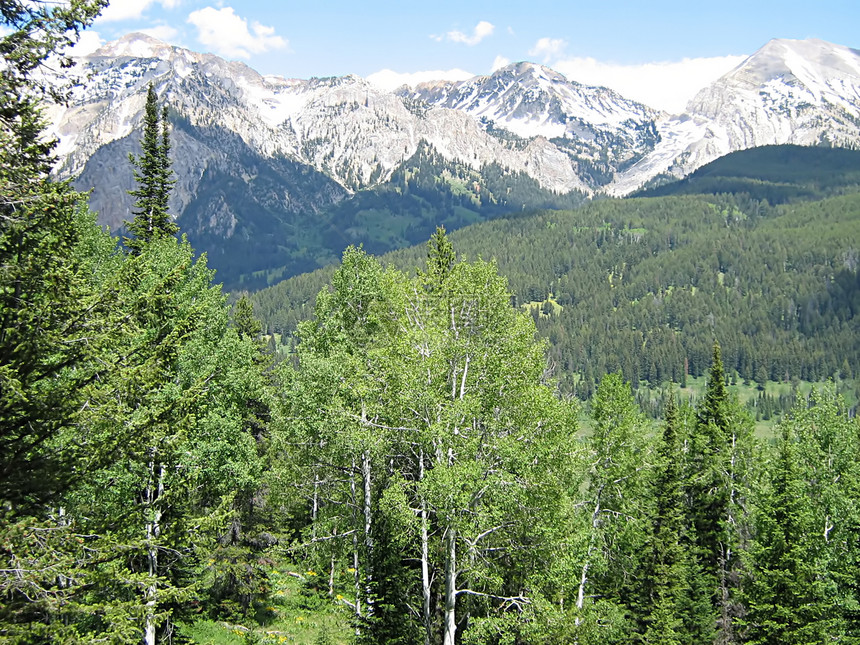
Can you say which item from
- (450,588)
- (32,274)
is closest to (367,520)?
(450,588)

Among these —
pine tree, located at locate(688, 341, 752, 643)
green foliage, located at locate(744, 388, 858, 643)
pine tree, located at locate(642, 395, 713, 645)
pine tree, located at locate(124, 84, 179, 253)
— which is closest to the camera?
green foliage, located at locate(744, 388, 858, 643)

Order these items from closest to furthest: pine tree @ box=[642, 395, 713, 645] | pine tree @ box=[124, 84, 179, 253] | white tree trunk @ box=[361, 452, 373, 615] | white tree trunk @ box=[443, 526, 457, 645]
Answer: white tree trunk @ box=[443, 526, 457, 645] < white tree trunk @ box=[361, 452, 373, 615] < pine tree @ box=[642, 395, 713, 645] < pine tree @ box=[124, 84, 179, 253]

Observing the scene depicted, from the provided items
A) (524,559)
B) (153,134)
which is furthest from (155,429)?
(153,134)

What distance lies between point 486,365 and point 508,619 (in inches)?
344

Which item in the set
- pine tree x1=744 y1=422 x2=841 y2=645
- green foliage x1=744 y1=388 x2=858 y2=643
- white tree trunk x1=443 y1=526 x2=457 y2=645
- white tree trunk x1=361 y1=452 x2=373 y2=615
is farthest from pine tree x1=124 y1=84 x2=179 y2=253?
green foliage x1=744 y1=388 x2=858 y2=643

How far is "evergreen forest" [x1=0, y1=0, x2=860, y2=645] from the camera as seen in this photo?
11.6 metres

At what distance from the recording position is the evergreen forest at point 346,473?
1165cm

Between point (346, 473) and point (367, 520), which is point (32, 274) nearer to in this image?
point (367, 520)

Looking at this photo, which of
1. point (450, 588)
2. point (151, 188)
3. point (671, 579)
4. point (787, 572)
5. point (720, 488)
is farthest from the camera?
point (720, 488)

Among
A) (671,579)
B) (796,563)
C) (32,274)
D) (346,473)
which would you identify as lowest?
(671,579)

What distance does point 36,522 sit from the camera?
11156 millimetres

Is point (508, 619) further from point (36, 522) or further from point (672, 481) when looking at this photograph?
point (672, 481)

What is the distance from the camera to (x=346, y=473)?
3042 centimetres

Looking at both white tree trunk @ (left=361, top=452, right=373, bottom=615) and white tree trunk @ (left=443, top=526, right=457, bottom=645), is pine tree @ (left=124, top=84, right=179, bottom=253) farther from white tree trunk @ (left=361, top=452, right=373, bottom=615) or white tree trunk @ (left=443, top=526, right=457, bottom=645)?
white tree trunk @ (left=443, top=526, right=457, bottom=645)
